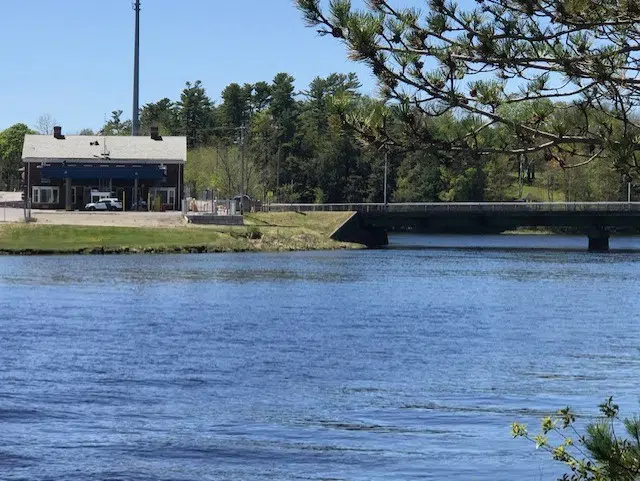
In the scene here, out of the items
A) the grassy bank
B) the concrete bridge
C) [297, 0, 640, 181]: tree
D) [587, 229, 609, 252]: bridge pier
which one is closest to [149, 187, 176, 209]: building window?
the grassy bank

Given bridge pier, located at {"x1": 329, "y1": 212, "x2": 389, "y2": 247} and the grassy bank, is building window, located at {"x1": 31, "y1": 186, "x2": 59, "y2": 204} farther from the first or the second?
bridge pier, located at {"x1": 329, "y1": 212, "x2": 389, "y2": 247}

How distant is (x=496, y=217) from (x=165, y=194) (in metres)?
33.0

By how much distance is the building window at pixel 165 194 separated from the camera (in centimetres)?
12112

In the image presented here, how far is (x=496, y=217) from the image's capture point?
4660 inches

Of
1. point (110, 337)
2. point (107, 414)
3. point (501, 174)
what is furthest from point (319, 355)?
point (501, 174)

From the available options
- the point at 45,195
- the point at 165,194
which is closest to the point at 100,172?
the point at 45,195

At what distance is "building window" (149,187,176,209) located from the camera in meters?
121

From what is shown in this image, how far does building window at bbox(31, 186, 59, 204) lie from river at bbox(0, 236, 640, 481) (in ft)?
205

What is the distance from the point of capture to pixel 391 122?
→ 45.7 ft

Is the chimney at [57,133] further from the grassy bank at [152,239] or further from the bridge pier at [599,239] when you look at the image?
the bridge pier at [599,239]

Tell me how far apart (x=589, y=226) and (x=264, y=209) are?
3389cm

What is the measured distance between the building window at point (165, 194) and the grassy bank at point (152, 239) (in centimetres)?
1475

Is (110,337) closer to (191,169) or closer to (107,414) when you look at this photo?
(107,414)

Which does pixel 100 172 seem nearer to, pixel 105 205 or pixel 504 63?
pixel 105 205
